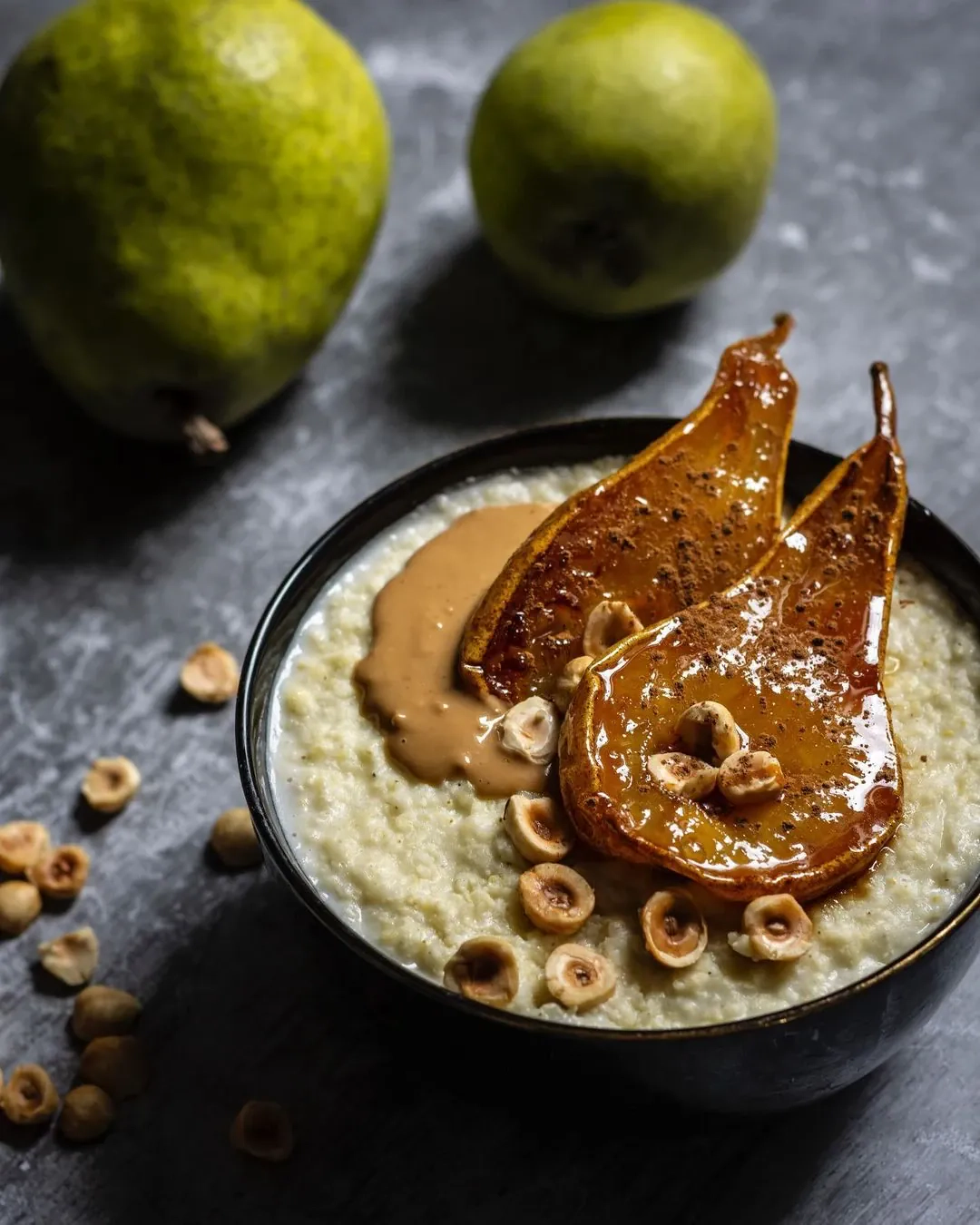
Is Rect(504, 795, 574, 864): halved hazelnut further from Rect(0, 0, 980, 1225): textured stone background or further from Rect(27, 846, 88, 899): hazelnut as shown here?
Rect(27, 846, 88, 899): hazelnut

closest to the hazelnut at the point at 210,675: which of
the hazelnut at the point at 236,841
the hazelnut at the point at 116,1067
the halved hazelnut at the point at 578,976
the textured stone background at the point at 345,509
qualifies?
the textured stone background at the point at 345,509

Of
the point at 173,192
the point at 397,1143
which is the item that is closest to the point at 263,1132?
the point at 397,1143

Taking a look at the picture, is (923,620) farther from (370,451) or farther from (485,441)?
(370,451)

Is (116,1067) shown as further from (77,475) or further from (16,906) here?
(77,475)

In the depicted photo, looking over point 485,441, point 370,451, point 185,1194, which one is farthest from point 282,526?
point 185,1194

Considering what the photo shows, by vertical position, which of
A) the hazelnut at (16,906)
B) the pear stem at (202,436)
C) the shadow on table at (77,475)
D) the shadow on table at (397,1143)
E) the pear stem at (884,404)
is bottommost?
the shadow on table at (397,1143)

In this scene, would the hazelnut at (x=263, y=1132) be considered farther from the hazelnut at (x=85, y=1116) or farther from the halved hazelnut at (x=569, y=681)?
the halved hazelnut at (x=569, y=681)

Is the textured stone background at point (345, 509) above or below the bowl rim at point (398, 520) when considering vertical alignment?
below
